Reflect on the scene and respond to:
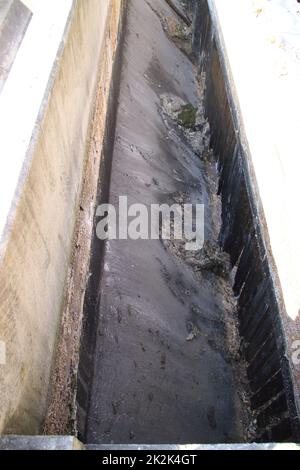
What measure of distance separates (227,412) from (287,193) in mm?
1732

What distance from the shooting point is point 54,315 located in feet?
8.58

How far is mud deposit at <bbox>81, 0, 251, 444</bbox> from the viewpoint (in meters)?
3.08

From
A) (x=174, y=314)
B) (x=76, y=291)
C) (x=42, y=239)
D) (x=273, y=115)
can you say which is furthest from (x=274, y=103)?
(x=42, y=239)

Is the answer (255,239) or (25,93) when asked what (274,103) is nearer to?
(255,239)

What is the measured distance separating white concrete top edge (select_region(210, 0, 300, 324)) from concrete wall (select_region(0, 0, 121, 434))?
4.73 ft

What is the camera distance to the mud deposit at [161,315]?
308 cm

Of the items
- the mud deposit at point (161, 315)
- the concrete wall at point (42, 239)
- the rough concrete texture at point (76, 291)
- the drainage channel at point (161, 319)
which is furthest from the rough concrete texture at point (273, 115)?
the concrete wall at point (42, 239)

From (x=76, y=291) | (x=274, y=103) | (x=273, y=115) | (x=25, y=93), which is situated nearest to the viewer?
(x=25, y=93)

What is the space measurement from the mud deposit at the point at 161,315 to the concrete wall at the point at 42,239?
63 cm

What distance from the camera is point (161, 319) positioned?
11.6ft

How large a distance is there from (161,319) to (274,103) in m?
2.21

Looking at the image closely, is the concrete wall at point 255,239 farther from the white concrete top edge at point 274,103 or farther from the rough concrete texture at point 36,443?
the rough concrete texture at point 36,443

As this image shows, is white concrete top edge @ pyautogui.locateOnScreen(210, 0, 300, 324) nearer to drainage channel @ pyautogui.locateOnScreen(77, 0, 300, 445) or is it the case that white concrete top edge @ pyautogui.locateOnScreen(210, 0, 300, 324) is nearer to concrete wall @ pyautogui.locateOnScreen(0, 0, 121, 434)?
drainage channel @ pyautogui.locateOnScreen(77, 0, 300, 445)
